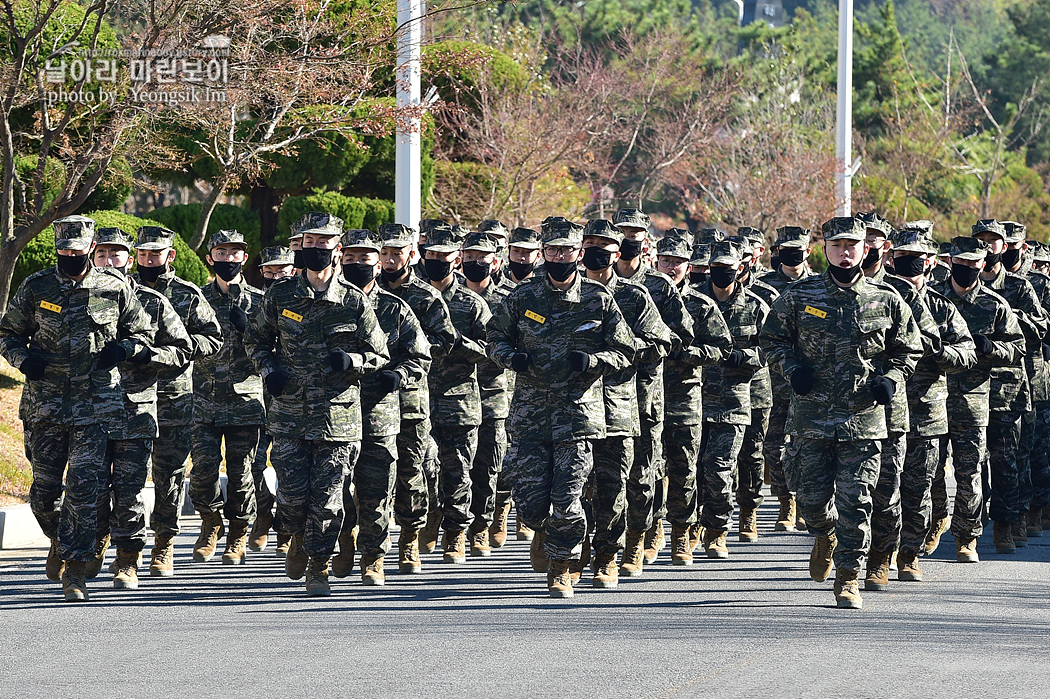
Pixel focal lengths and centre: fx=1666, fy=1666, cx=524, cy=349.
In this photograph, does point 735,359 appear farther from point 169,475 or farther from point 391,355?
point 169,475

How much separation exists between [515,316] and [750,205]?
2632 centimetres

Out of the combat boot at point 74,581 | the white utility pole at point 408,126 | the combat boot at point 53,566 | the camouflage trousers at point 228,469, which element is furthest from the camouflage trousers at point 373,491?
the white utility pole at point 408,126

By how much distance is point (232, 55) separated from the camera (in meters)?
15.7

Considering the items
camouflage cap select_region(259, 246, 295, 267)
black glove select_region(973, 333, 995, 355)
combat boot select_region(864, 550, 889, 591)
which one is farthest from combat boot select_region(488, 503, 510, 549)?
black glove select_region(973, 333, 995, 355)

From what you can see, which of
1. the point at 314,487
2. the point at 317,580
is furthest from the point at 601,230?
the point at 317,580

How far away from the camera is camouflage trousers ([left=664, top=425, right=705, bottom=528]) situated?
11453mm

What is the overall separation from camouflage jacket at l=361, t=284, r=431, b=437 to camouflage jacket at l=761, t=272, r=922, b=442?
2.16 metres

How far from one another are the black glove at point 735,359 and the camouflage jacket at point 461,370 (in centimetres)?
178

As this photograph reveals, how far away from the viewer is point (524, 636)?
8.72 meters

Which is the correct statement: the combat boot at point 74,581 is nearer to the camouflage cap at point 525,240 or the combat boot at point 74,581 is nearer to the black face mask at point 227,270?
the black face mask at point 227,270

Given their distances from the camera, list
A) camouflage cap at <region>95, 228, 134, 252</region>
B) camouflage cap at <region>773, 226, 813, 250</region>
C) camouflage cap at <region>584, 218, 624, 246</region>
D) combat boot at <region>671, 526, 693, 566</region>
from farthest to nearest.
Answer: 1. camouflage cap at <region>773, 226, 813, 250</region>
2. combat boot at <region>671, 526, 693, 566</region>
3. camouflage cap at <region>95, 228, 134, 252</region>
4. camouflage cap at <region>584, 218, 624, 246</region>

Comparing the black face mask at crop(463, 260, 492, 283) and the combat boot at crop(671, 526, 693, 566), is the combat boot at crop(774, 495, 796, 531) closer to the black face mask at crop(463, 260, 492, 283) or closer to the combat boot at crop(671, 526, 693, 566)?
the combat boot at crop(671, 526, 693, 566)

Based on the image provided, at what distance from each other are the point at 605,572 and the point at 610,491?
0.51 metres

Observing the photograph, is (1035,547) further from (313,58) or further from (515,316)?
(313,58)
